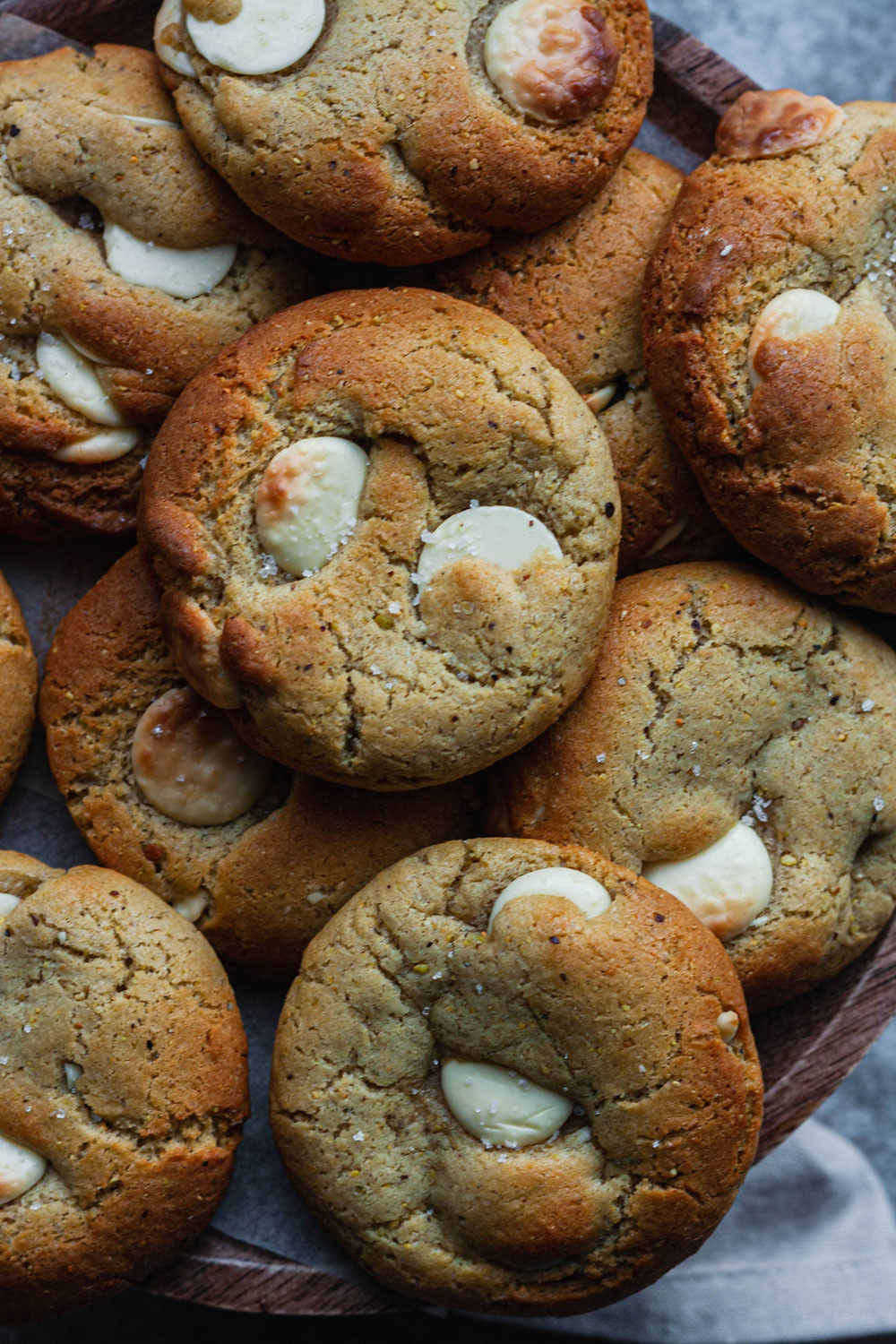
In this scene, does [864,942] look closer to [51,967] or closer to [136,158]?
[51,967]

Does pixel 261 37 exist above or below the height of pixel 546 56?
below

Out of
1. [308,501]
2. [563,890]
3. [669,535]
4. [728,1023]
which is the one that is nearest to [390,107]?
[308,501]

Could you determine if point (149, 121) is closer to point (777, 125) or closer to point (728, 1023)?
point (777, 125)

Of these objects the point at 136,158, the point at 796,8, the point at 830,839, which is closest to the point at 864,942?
the point at 830,839

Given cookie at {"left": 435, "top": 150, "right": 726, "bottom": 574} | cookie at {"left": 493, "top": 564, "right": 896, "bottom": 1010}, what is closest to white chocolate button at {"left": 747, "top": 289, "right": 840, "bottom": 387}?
cookie at {"left": 435, "top": 150, "right": 726, "bottom": 574}

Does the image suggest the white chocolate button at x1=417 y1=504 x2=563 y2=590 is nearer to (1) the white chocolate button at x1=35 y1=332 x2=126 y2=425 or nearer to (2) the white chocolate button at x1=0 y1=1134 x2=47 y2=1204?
(1) the white chocolate button at x1=35 y1=332 x2=126 y2=425
